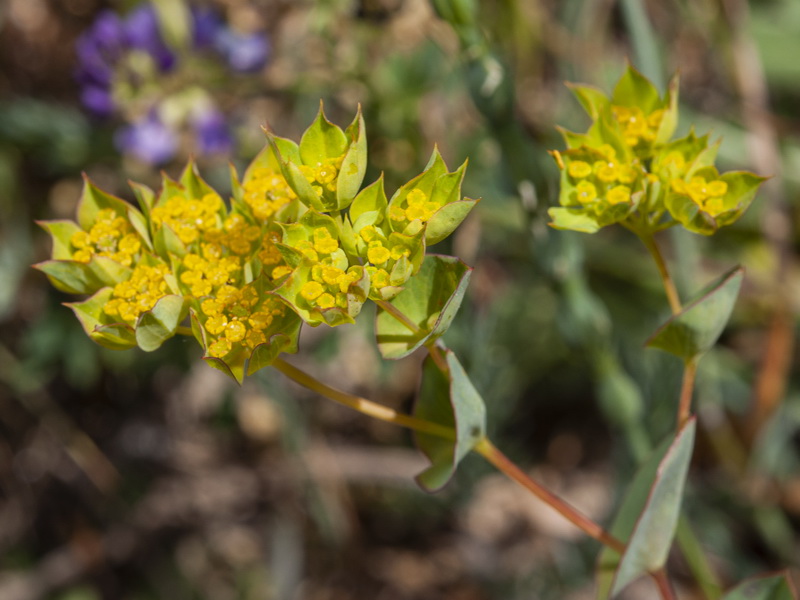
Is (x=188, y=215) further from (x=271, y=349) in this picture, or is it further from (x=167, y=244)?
(x=271, y=349)

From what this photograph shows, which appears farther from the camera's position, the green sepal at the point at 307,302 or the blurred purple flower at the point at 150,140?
the blurred purple flower at the point at 150,140

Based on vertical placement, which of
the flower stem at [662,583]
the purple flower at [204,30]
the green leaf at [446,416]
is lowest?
the flower stem at [662,583]

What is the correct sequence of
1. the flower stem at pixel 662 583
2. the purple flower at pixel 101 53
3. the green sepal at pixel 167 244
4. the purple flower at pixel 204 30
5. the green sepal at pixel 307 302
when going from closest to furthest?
the green sepal at pixel 307 302, the green sepal at pixel 167 244, the flower stem at pixel 662 583, the purple flower at pixel 101 53, the purple flower at pixel 204 30

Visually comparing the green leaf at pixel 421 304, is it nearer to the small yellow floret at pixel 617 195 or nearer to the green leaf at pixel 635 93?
the small yellow floret at pixel 617 195

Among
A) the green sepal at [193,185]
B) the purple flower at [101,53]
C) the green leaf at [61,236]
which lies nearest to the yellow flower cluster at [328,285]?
the green sepal at [193,185]

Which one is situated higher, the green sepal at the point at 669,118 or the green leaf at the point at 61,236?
the green sepal at the point at 669,118

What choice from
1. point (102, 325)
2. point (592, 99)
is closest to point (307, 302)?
point (102, 325)

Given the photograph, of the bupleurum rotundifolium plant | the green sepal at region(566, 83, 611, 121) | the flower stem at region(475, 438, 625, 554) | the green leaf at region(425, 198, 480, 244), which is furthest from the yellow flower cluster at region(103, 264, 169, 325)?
the green sepal at region(566, 83, 611, 121)

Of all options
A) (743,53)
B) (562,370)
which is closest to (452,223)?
(562,370)
